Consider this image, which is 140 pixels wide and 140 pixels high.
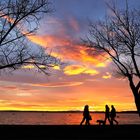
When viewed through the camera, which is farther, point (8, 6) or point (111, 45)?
point (111, 45)

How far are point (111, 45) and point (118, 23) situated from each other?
1936 millimetres

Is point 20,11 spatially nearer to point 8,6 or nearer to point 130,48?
point 8,6

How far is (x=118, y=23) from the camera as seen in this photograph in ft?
105

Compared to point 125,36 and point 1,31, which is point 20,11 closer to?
point 1,31

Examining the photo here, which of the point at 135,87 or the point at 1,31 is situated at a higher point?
the point at 1,31
